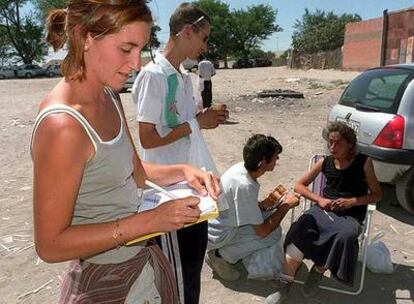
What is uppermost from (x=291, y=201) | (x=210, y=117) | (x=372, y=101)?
(x=210, y=117)

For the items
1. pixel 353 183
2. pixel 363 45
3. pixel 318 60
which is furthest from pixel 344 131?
pixel 318 60

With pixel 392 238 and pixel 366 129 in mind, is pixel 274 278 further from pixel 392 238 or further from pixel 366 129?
pixel 366 129

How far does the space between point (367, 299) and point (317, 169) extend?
3.95 ft

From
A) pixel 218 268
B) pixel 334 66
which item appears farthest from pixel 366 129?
pixel 334 66

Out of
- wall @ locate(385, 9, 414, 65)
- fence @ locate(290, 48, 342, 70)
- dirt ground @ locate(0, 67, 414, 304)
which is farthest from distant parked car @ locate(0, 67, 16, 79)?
dirt ground @ locate(0, 67, 414, 304)

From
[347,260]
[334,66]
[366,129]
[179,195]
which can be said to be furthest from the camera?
[334,66]

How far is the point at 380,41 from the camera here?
3186cm

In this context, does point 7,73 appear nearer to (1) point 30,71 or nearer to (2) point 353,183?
(1) point 30,71

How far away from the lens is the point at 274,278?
3.65m

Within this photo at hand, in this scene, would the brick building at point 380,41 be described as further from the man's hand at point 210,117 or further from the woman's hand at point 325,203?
the man's hand at point 210,117

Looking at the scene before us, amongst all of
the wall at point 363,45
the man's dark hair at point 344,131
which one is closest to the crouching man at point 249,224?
the man's dark hair at point 344,131

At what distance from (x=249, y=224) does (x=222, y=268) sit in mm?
452

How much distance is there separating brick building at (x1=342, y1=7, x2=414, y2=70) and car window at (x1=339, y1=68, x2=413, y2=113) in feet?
78.1

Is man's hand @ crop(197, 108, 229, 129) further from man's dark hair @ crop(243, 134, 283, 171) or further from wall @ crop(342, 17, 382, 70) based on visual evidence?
wall @ crop(342, 17, 382, 70)
